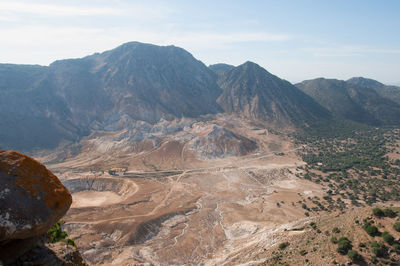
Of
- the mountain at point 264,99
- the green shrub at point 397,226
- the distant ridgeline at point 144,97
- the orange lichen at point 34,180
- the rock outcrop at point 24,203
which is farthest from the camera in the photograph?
the mountain at point 264,99

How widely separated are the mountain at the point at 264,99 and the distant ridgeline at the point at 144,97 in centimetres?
63

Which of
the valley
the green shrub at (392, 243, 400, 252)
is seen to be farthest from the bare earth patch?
the green shrub at (392, 243, 400, 252)

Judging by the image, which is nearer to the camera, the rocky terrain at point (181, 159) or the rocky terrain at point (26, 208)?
the rocky terrain at point (26, 208)

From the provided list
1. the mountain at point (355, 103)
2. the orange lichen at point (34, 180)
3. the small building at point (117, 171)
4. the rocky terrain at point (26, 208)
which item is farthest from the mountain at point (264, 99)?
the rocky terrain at point (26, 208)

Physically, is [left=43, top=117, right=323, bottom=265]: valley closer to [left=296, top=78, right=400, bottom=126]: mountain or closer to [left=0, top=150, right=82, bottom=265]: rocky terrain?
[left=0, top=150, right=82, bottom=265]: rocky terrain

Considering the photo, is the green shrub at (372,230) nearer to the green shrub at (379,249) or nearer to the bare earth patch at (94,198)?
the green shrub at (379,249)

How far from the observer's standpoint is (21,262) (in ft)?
28.9

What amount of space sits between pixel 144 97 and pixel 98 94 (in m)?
27.7

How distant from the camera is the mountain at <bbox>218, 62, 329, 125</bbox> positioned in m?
144

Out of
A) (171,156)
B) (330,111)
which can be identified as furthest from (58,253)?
(330,111)

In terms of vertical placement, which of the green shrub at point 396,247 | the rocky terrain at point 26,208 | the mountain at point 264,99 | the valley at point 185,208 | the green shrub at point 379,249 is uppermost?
the mountain at point 264,99

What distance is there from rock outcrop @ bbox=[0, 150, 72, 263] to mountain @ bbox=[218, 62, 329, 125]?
140 m

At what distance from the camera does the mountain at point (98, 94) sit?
364 ft

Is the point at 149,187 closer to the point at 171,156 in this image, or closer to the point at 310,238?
the point at 171,156
